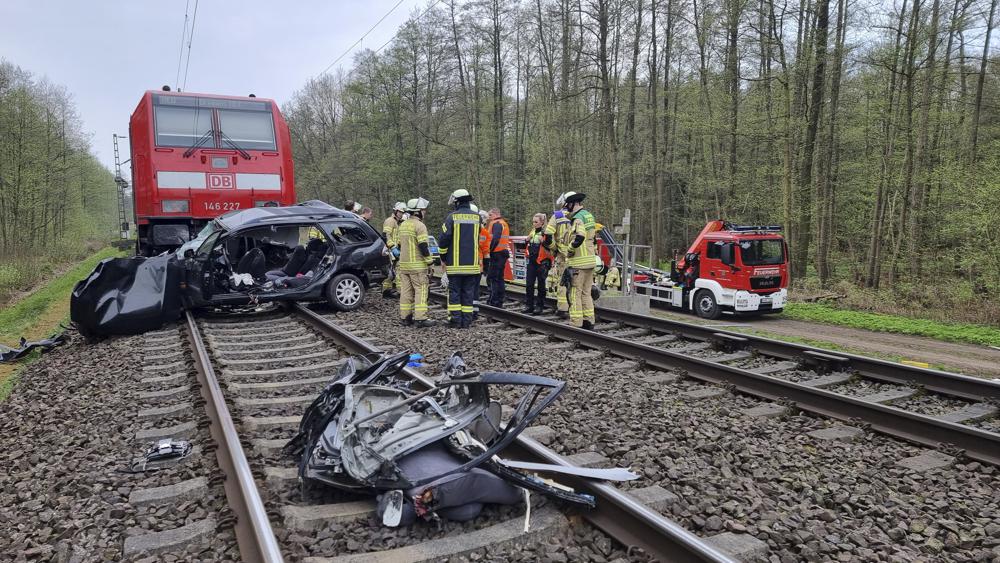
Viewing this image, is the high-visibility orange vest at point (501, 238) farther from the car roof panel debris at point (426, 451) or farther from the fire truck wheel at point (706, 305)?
the car roof panel debris at point (426, 451)

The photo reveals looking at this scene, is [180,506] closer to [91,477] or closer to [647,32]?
[91,477]

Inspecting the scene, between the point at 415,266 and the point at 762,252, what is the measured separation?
7.62m

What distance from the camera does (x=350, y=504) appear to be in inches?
125

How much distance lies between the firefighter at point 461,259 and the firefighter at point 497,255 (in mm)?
1666

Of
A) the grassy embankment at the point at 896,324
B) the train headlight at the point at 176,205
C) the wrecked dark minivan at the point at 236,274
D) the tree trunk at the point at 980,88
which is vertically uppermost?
the tree trunk at the point at 980,88

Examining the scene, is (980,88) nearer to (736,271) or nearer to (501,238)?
(736,271)

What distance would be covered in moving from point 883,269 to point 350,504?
→ 18728 millimetres

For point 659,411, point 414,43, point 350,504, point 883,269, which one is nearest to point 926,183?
point 883,269

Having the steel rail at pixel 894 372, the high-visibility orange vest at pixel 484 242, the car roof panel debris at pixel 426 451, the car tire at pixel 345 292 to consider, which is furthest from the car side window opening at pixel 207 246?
the steel rail at pixel 894 372

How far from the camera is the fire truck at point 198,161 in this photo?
37.6ft

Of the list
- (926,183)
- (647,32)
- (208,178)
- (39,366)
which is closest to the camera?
(39,366)

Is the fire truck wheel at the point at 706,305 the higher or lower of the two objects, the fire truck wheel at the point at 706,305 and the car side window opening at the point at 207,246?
the lower

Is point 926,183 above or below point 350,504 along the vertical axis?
above

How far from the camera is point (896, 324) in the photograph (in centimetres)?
1148
